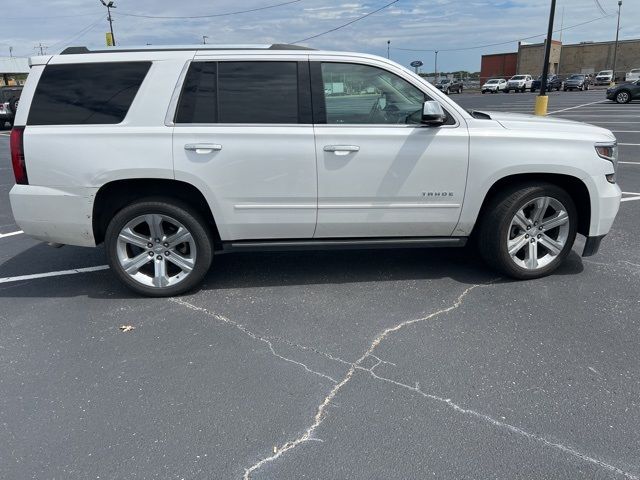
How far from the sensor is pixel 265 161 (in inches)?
158

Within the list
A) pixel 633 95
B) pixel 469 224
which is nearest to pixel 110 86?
pixel 469 224

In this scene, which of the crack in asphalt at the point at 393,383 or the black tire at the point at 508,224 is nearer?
the crack in asphalt at the point at 393,383

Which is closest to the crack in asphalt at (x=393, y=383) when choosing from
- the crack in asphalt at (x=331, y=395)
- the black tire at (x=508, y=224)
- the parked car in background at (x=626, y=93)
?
the crack in asphalt at (x=331, y=395)

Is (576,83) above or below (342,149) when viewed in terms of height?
above

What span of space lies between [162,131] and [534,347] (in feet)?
10.2

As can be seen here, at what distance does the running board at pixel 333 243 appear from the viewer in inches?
169

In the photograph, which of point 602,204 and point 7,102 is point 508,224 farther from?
point 7,102

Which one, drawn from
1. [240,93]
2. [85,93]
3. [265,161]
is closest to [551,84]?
[240,93]

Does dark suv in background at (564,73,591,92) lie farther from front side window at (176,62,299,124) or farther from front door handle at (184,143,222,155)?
front door handle at (184,143,222,155)

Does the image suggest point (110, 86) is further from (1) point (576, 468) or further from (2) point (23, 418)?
(1) point (576, 468)

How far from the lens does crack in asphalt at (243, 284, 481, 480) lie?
8.17 feet

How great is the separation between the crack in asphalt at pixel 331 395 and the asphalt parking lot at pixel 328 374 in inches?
0.4

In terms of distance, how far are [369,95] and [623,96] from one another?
2938 cm

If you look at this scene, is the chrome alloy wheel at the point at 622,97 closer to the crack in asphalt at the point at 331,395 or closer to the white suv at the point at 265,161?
the white suv at the point at 265,161
